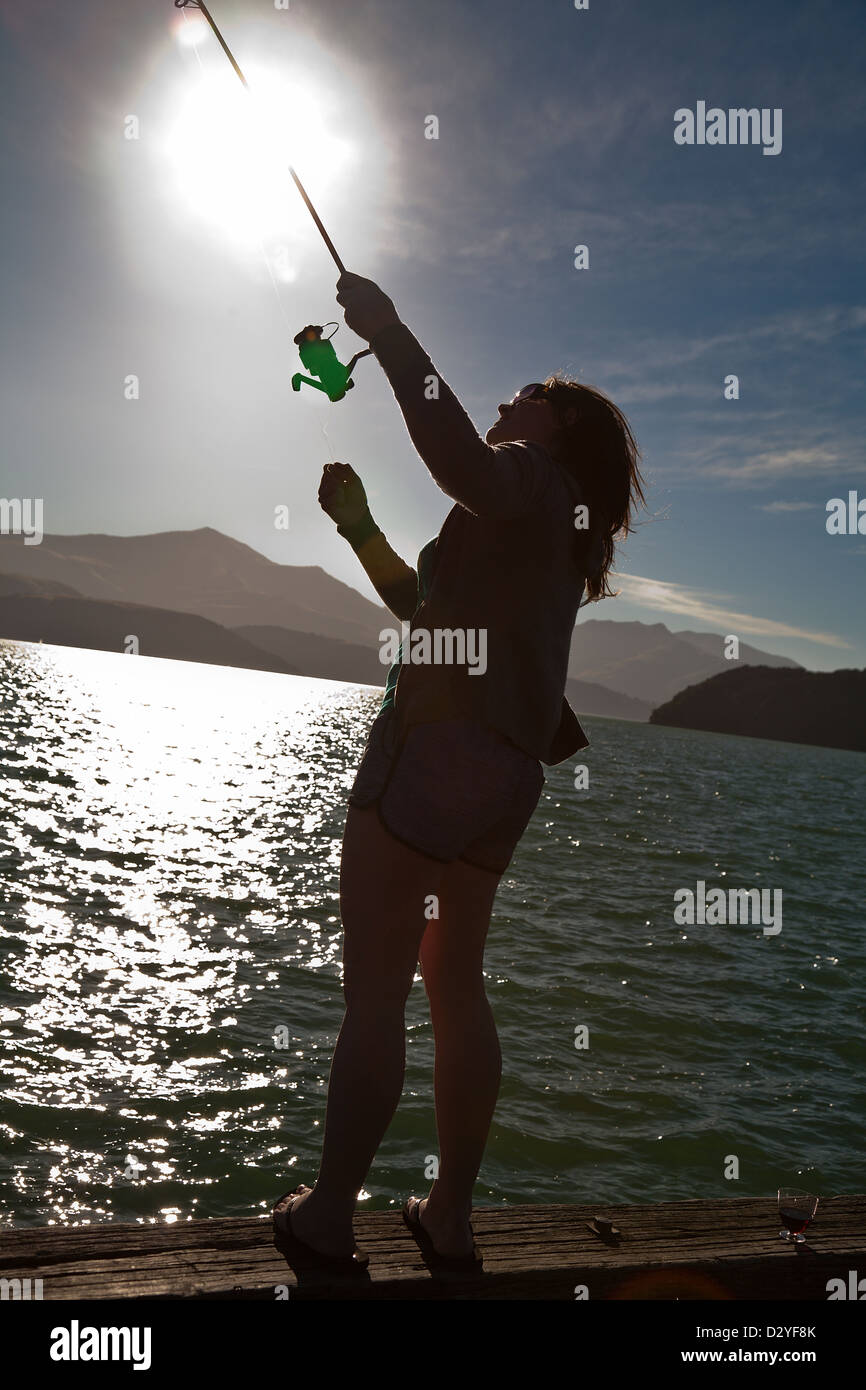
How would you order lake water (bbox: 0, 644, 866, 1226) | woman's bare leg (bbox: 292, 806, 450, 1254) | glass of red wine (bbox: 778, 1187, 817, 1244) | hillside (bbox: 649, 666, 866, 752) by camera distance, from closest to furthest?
woman's bare leg (bbox: 292, 806, 450, 1254), glass of red wine (bbox: 778, 1187, 817, 1244), lake water (bbox: 0, 644, 866, 1226), hillside (bbox: 649, 666, 866, 752)

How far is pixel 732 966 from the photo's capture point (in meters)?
14.1

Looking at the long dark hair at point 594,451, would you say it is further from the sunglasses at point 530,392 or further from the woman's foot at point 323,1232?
the woman's foot at point 323,1232

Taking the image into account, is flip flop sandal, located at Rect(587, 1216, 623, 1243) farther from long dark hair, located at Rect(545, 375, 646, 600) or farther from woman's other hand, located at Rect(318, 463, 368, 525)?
woman's other hand, located at Rect(318, 463, 368, 525)

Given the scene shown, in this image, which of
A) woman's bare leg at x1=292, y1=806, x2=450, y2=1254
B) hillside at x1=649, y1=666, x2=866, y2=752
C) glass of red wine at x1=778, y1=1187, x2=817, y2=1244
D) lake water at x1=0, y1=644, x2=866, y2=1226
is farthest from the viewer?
hillside at x1=649, y1=666, x2=866, y2=752

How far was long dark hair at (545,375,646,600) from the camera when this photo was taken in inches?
110

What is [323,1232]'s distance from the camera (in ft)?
8.71

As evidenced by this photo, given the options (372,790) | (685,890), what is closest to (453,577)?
(372,790)

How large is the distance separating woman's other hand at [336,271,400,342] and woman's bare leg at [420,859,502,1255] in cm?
167

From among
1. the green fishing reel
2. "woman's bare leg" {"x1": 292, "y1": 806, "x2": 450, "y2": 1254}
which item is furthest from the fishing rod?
"woman's bare leg" {"x1": 292, "y1": 806, "x2": 450, "y2": 1254}

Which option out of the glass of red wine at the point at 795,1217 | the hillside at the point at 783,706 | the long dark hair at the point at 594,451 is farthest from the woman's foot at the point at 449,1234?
the hillside at the point at 783,706

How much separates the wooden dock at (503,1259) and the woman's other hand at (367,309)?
2697 millimetres
